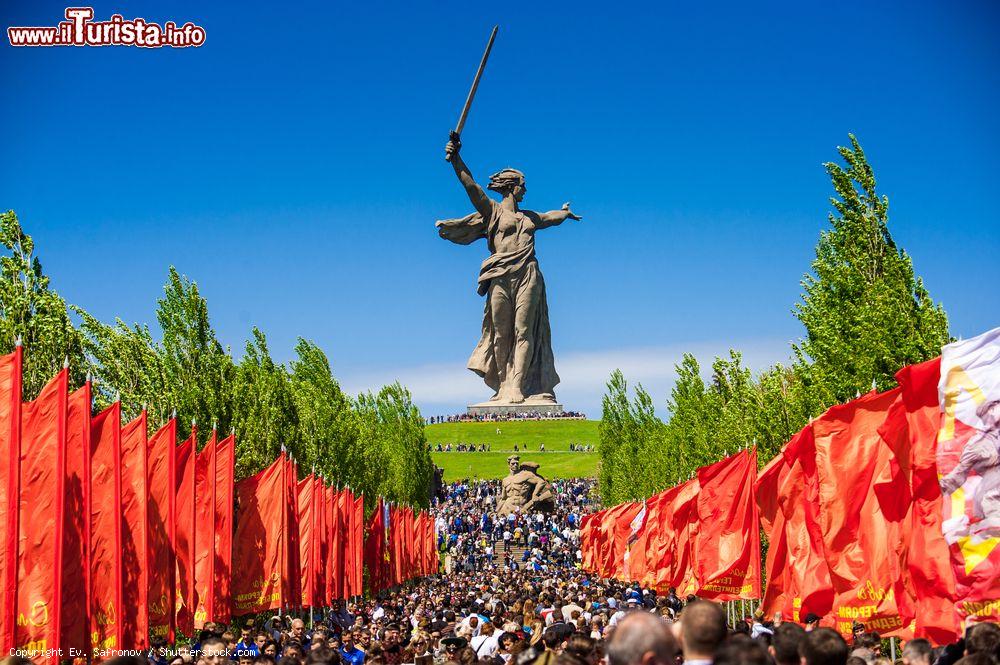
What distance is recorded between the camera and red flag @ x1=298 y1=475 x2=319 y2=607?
86.6 ft

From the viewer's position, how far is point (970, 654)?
26.4 feet

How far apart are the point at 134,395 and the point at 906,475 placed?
20729 millimetres

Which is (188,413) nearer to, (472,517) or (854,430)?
(854,430)

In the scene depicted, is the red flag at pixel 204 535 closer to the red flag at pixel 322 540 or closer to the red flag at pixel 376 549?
the red flag at pixel 322 540

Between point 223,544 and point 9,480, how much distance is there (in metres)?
7.74

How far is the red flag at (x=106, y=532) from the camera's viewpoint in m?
15.6

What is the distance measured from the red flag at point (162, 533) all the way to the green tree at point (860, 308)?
12284 mm

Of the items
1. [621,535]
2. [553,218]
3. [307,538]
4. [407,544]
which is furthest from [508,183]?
[307,538]

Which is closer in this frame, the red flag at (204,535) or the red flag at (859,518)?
the red flag at (859,518)

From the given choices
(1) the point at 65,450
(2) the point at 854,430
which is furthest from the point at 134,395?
(2) the point at 854,430

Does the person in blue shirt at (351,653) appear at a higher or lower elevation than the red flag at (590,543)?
lower

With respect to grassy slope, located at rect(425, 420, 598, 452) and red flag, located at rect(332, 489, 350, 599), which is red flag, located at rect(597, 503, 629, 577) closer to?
red flag, located at rect(332, 489, 350, 599)

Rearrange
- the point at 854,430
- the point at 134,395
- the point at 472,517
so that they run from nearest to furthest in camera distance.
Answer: the point at 854,430 < the point at 134,395 < the point at 472,517

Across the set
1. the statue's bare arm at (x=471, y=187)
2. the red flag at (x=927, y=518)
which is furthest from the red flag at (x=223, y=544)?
the statue's bare arm at (x=471, y=187)
